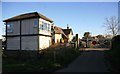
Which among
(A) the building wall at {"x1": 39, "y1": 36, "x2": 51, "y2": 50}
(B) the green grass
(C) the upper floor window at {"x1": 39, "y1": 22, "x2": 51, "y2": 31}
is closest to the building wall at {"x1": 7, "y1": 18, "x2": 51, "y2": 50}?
(A) the building wall at {"x1": 39, "y1": 36, "x2": 51, "y2": 50}

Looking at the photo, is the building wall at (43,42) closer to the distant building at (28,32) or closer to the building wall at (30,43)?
the distant building at (28,32)

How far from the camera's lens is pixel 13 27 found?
3231 cm

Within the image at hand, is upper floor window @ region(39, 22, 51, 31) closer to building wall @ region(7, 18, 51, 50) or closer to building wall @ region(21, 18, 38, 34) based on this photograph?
building wall @ region(7, 18, 51, 50)

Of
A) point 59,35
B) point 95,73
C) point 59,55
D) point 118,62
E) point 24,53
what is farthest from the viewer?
point 59,35

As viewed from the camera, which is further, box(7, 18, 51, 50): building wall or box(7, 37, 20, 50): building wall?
box(7, 37, 20, 50): building wall

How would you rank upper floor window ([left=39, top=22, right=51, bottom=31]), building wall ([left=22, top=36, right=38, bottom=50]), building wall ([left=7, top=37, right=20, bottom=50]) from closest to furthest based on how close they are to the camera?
1. building wall ([left=22, top=36, right=38, bottom=50])
2. upper floor window ([left=39, top=22, right=51, bottom=31])
3. building wall ([left=7, top=37, right=20, bottom=50])

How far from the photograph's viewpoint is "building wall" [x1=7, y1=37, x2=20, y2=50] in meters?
31.5

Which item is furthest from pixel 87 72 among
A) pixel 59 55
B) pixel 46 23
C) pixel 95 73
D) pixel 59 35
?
pixel 59 35

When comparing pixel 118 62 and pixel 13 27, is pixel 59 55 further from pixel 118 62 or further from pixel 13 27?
pixel 13 27

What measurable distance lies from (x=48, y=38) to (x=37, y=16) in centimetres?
567

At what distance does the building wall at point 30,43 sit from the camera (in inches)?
1156

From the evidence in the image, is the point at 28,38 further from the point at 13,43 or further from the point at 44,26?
the point at 13,43

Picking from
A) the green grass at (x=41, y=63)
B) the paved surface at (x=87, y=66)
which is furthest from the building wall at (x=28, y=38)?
the paved surface at (x=87, y=66)

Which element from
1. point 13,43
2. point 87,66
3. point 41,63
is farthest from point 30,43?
point 87,66
